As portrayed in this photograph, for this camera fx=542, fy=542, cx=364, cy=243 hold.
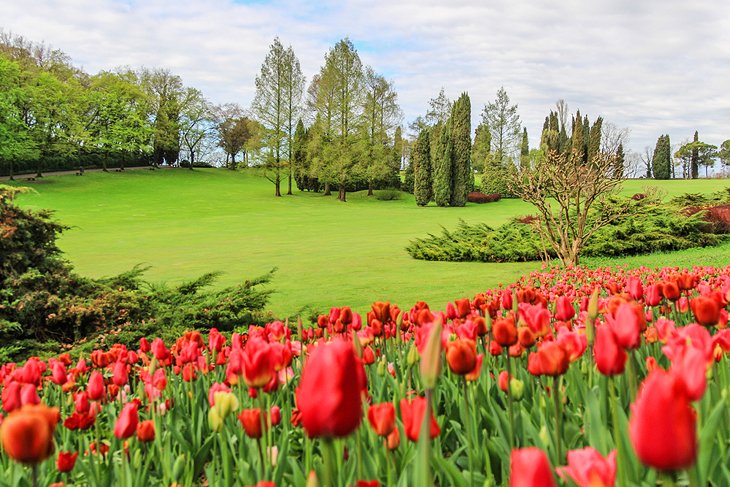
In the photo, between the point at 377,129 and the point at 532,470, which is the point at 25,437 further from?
the point at 377,129

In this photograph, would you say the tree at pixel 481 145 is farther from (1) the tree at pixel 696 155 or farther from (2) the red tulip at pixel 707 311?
(2) the red tulip at pixel 707 311

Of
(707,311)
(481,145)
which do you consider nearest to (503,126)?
(481,145)

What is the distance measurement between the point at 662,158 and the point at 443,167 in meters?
44.3

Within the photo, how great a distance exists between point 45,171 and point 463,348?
6035 centimetres

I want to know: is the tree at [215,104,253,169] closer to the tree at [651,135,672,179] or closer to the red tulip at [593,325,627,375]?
the tree at [651,135,672,179]

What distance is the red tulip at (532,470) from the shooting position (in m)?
0.64

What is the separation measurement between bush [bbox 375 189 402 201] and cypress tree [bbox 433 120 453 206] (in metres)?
6.76

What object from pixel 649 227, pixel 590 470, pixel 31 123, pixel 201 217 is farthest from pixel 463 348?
pixel 31 123

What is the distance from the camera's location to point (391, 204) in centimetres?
4369

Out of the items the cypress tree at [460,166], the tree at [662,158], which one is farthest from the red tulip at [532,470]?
the tree at [662,158]

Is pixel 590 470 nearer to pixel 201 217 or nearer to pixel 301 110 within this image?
pixel 201 217

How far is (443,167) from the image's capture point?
41594mm

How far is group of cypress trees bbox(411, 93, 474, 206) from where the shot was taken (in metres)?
41.8

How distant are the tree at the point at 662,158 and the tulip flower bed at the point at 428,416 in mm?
77897
